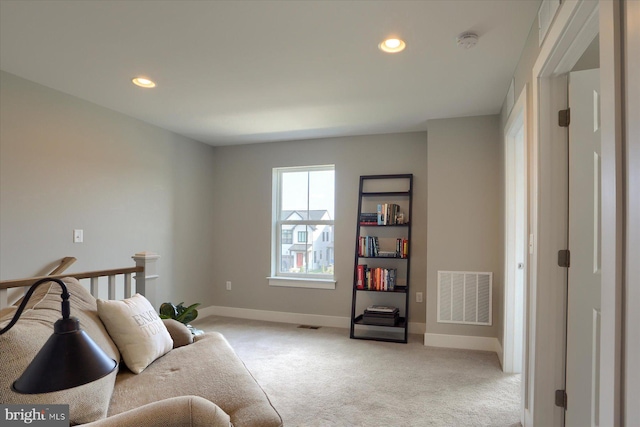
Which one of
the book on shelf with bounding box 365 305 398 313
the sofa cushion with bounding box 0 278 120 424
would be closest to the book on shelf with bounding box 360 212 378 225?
the book on shelf with bounding box 365 305 398 313

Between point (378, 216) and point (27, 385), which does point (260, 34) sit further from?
point (378, 216)

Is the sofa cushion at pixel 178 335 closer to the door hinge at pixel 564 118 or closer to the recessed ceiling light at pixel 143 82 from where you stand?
the recessed ceiling light at pixel 143 82

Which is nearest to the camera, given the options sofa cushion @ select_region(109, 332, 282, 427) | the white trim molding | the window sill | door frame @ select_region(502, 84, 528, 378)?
sofa cushion @ select_region(109, 332, 282, 427)

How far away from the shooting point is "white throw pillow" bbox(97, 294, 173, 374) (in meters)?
1.85

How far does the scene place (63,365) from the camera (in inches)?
28.0

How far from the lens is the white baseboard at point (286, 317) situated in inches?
183

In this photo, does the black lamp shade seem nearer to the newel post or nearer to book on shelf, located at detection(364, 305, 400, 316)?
the newel post

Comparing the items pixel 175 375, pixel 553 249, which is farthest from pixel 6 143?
pixel 553 249

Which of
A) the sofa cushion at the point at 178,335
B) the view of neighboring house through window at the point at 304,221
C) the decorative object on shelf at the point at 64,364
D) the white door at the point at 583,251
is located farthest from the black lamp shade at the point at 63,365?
the view of neighboring house through window at the point at 304,221

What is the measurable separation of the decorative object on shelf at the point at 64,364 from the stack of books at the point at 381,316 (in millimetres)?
3711

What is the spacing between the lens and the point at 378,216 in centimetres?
445

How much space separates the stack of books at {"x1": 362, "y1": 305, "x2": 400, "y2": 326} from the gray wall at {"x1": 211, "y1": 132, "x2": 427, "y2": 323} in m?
0.32

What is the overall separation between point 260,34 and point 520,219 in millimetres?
2486

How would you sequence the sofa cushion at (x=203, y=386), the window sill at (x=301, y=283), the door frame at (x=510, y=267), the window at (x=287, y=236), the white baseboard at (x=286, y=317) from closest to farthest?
the sofa cushion at (x=203, y=386), the door frame at (x=510, y=267), the white baseboard at (x=286, y=317), the window sill at (x=301, y=283), the window at (x=287, y=236)
